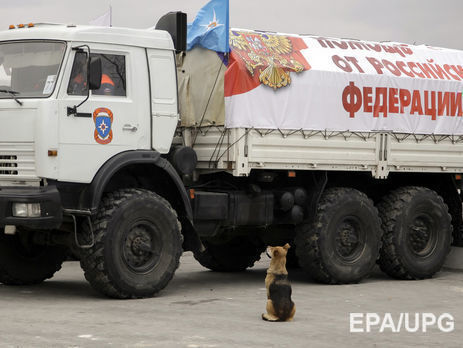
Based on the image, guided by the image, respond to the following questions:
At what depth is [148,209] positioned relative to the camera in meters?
11.8

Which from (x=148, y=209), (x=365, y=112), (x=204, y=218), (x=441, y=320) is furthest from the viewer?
(x=365, y=112)

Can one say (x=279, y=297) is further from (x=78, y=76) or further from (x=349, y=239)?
(x=349, y=239)

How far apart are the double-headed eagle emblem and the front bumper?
321 cm

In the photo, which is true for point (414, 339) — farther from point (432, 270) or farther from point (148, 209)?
point (432, 270)

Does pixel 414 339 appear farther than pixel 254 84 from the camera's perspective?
No

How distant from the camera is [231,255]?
1535cm

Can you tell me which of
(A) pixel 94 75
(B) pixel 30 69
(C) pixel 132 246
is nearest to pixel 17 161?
(B) pixel 30 69

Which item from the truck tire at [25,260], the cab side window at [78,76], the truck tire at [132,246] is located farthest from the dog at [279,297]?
the truck tire at [25,260]

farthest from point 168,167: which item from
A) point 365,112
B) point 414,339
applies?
point 414,339

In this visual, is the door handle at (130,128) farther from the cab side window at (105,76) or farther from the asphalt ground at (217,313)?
the asphalt ground at (217,313)

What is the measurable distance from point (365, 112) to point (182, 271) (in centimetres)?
384

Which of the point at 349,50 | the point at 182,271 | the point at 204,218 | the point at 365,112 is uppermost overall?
the point at 349,50

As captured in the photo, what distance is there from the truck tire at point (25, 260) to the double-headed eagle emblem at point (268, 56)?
3.41m

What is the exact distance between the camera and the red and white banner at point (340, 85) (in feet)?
42.2
